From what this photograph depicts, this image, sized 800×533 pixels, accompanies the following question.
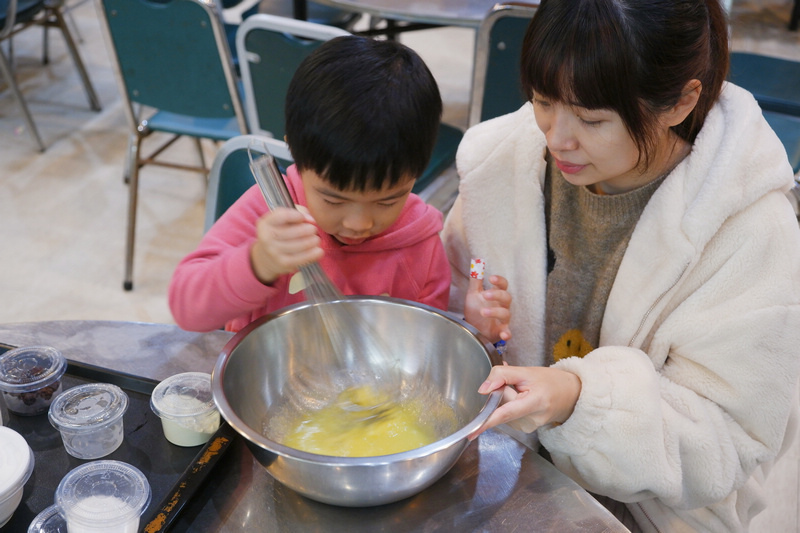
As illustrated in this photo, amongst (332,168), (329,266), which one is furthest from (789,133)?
(332,168)

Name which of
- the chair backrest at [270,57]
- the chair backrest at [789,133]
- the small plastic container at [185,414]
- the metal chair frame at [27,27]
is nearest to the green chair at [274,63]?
the chair backrest at [270,57]

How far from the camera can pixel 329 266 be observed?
3.73 ft

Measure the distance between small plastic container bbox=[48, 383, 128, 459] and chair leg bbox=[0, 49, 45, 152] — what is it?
2815 mm

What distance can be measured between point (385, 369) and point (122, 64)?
65.1 inches

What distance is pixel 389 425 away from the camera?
904mm

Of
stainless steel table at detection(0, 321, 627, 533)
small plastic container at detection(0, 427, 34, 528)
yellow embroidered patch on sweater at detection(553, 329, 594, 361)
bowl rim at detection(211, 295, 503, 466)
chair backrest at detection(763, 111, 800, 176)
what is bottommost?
chair backrest at detection(763, 111, 800, 176)

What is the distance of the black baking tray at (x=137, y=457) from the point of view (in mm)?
780

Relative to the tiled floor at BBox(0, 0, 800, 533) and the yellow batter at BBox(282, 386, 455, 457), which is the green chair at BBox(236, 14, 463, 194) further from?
the yellow batter at BBox(282, 386, 455, 457)

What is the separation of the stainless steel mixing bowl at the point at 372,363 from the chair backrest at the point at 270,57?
1.07m

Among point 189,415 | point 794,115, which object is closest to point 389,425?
point 189,415

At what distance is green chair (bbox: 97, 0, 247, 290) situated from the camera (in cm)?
204

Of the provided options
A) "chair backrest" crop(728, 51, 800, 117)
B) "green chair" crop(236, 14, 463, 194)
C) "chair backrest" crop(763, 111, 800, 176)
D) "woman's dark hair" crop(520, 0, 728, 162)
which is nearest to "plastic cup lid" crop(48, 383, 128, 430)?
"woman's dark hair" crop(520, 0, 728, 162)

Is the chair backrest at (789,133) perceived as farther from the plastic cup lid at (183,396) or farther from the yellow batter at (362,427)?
the plastic cup lid at (183,396)

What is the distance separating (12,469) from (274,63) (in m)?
1.45
